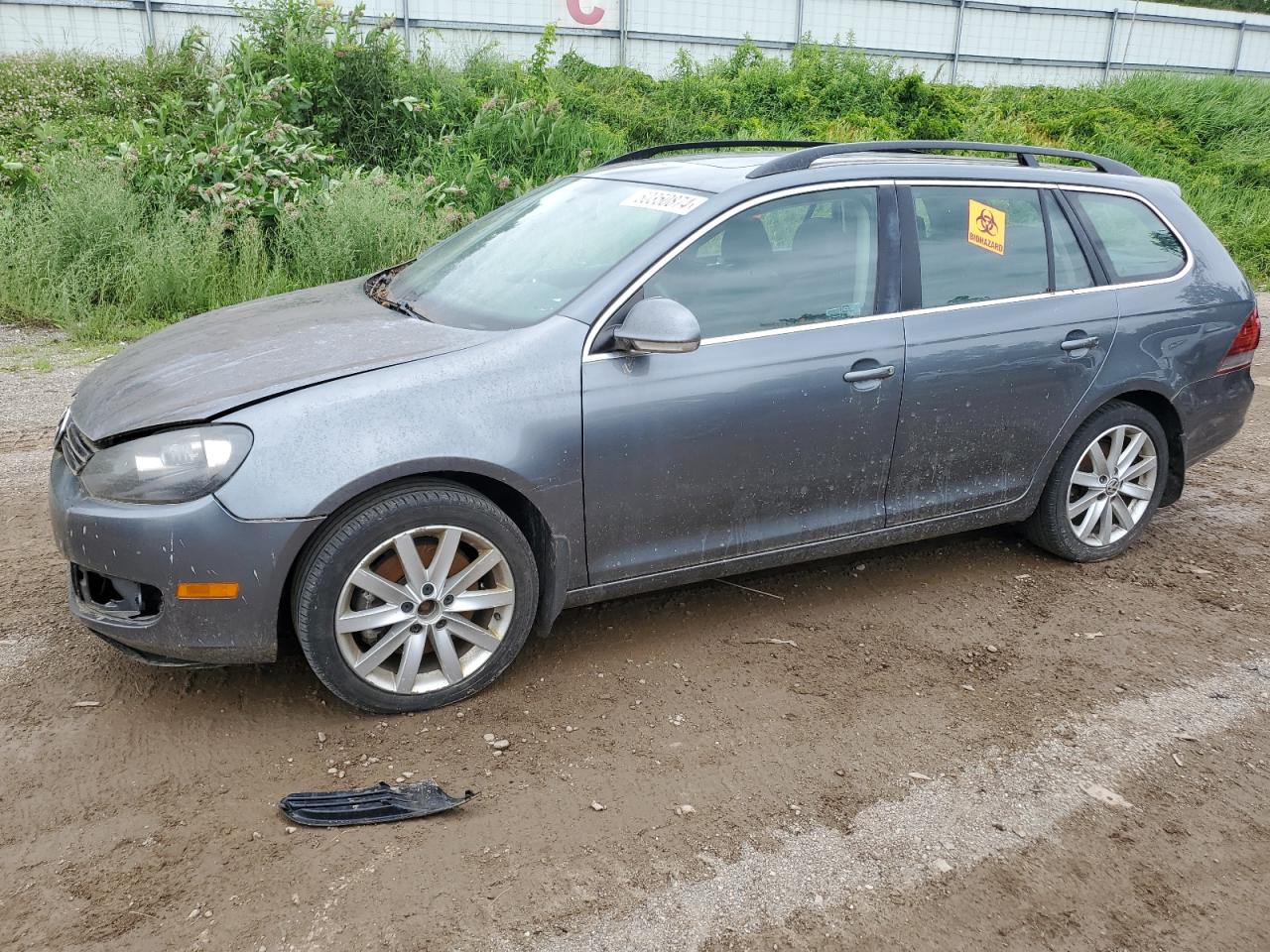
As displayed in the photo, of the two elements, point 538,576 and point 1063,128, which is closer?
point 538,576

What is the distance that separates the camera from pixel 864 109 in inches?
659

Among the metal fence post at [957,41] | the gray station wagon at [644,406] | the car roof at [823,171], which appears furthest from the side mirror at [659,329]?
the metal fence post at [957,41]

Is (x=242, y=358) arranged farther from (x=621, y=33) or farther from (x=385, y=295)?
(x=621, y=33)

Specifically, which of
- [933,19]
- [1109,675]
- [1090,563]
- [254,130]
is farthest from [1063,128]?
[1109,675]

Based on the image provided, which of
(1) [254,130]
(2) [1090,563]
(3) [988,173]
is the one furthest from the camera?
(1) [254,130]

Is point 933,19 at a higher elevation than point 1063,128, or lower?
higher

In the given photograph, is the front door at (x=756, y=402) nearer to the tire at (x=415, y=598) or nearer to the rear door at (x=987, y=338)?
the rear door at (x=987, y=338)

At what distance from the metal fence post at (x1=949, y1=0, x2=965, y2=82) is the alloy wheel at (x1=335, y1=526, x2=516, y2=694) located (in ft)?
60.6

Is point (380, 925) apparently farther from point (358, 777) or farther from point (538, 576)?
point (538, 576)

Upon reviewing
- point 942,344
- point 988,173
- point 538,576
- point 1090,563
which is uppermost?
point 988,173

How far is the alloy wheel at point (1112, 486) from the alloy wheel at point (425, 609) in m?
2.69

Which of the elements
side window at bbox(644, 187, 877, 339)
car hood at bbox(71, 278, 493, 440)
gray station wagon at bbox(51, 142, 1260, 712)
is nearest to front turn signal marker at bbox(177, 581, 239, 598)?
gray station wagon at bbox(51, 142, 1260, 712)

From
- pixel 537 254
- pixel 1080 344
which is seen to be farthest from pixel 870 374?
pixel 537 254

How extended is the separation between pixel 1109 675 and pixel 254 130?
962cm
